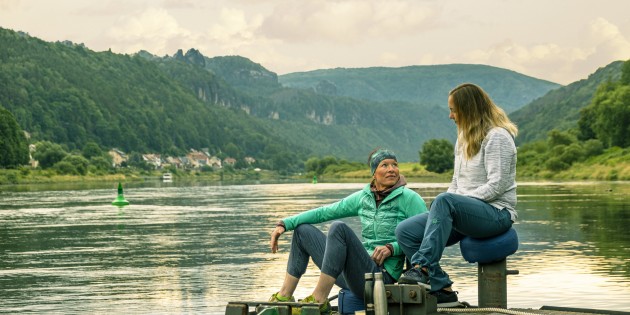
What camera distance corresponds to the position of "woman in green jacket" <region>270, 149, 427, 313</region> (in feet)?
29.9

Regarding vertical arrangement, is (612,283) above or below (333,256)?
below

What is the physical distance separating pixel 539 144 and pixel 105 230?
12434 centimetres

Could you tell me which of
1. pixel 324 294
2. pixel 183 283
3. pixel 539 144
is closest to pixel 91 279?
pixel 183 283

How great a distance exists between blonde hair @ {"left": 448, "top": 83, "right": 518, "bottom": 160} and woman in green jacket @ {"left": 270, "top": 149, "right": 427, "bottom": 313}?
0.66 meters

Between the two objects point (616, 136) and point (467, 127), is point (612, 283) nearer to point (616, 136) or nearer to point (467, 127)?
point (467, 127)

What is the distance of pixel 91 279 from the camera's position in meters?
19.3

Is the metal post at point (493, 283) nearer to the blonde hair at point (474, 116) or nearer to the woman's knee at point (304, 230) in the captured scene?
the blonde hair at point (474, 116)

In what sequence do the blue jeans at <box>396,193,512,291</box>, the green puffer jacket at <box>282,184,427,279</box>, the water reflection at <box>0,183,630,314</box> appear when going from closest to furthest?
the blue jeans at <box>396,193,512,291</box>, the green puffer jacket at <box>282,184,427,279</box>, the water reflection at <box>0,183,630,314</box>

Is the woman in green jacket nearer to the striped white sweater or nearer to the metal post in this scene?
the striped white sweater

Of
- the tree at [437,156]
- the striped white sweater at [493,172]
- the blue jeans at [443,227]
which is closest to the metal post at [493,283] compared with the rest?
the blue jeans at [443,227]

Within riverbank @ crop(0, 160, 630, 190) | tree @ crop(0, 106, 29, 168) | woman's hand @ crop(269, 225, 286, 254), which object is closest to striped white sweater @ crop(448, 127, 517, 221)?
woman's hand @ crop(269, 225, 286, 254)

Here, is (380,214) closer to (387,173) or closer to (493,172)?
(387,173)

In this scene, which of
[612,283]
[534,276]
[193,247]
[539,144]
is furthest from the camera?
[539,144]

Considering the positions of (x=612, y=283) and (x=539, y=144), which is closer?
(x=612, y=283)
